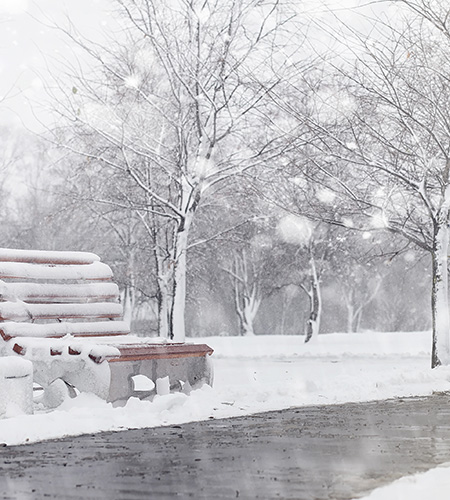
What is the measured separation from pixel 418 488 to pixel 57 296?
20.5 feet

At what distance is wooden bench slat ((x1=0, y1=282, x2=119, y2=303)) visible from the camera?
935 cm

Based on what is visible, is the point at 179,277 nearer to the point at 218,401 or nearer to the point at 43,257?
the point at 43,257

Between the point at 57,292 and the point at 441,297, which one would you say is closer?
the point at 57,292

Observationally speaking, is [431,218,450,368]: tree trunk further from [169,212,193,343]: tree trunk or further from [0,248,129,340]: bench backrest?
[0,248,129,340]: bench backrest

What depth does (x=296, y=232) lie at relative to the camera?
35.2 meters

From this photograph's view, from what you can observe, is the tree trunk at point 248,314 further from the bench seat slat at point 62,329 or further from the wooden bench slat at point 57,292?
the bench seat slat at point 62,329

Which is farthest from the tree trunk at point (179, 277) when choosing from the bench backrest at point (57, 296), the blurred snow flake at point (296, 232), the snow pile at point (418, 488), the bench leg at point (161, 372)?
the blurred snow flake at point (296, 232)

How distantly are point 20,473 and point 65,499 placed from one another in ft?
2.97

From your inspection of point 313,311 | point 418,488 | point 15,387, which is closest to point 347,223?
Result: point 15,387

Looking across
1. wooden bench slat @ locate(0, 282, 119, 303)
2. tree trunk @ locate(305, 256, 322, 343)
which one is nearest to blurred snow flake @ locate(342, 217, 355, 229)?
wooden bench slat @ locate(0, 282, 119, 303)

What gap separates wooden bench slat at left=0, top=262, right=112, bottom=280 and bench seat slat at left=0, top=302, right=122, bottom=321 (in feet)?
1.28

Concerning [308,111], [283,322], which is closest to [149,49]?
[308,111]

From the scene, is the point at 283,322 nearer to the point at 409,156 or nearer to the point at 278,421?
the point at 409,156

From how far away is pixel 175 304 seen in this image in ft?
59.0
